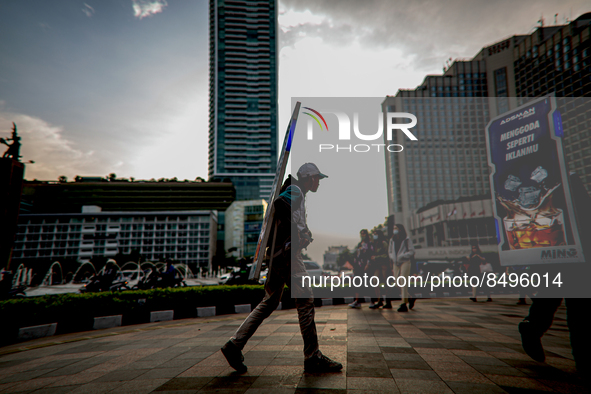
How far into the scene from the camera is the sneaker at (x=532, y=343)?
10.5 ft

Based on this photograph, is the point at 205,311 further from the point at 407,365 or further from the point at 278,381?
the point at 407,365

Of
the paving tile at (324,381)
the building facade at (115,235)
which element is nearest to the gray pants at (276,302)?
the paving tile at (324,381)

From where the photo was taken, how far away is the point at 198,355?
12.6 ft

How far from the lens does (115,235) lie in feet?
317

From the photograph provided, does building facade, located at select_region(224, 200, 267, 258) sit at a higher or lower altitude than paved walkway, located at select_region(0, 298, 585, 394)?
higher

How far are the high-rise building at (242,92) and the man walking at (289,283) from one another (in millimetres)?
130797

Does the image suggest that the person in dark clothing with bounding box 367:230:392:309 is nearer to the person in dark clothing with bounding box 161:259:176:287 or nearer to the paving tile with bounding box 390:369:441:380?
the paving tile with bounding box 390:369:441:380

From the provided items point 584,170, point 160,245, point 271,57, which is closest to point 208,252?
point 160,245

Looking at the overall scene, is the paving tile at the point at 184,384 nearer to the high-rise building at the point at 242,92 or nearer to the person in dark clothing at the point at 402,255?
the person in dark clothing at the point at 402,255

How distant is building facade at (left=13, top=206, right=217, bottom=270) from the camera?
311ft

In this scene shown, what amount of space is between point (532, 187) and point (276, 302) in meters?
3.65

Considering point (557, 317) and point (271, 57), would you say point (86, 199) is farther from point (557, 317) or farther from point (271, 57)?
point (557, 317)

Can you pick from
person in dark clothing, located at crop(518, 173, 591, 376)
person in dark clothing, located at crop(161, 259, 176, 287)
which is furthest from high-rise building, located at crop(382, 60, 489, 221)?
person in dark clothing, located at crop(518, 173, 591, 376)

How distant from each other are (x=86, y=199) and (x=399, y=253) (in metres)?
136
